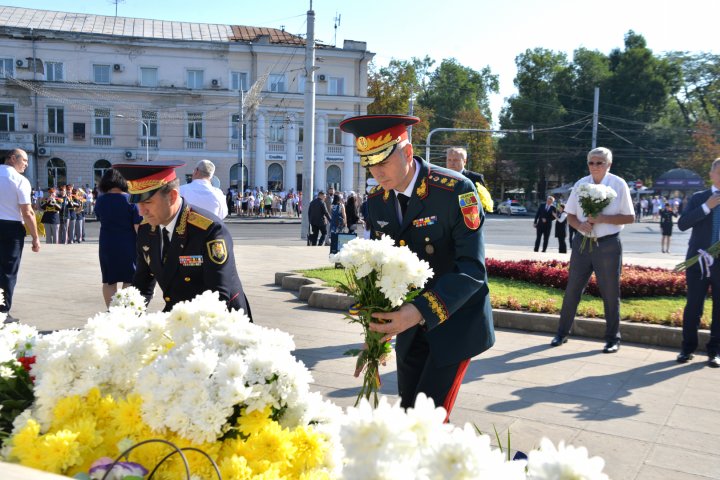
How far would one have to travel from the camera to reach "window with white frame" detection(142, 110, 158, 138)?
5031 cm

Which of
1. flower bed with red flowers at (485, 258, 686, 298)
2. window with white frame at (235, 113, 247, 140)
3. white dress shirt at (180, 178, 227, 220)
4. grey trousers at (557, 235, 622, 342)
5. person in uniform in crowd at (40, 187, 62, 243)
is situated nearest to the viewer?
grey trousers at (557, 235, 622, 342)

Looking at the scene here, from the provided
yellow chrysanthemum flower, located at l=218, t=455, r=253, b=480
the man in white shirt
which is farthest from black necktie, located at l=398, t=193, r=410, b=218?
the man in white shirt

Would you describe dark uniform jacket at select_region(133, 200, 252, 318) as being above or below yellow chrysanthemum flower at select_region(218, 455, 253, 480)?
above

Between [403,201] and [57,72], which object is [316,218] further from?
[57,72]

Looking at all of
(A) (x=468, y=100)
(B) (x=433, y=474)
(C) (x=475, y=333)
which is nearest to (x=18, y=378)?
(B) (x=433, y=474)

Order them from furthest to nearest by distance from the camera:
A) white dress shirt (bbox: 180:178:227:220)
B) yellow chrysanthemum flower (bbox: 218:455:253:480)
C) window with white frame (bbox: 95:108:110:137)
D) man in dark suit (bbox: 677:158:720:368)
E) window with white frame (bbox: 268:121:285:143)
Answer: window with white frame (bbox: 268:121:285:143), window with white frame (bbox: 95:108:110:137), white dress shirt (bbox: 180:178:227:220), man in dark suit (bbox: 677:158:720:368), yellow chrysanthemum flower (bbox: 218:455:253:480)

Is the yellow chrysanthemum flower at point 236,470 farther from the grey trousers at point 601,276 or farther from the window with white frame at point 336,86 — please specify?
the window with white frame at point 336,86

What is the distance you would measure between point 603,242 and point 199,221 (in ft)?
15.5

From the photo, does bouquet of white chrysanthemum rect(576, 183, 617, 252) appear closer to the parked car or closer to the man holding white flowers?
the man holding white flowers

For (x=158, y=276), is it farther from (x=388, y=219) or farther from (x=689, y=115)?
(x=689, y=115)

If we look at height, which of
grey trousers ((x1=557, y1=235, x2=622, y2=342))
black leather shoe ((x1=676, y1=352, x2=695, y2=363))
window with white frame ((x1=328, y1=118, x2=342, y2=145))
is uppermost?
window with white frame ((x1=328, y1=118, x2=342, y2=145))

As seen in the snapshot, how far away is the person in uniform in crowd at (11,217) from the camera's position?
7777 mm

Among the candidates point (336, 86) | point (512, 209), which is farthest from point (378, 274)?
point (512, 209)

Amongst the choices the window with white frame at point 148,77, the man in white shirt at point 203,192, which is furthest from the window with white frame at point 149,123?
the man in white shirt at point 203,192
